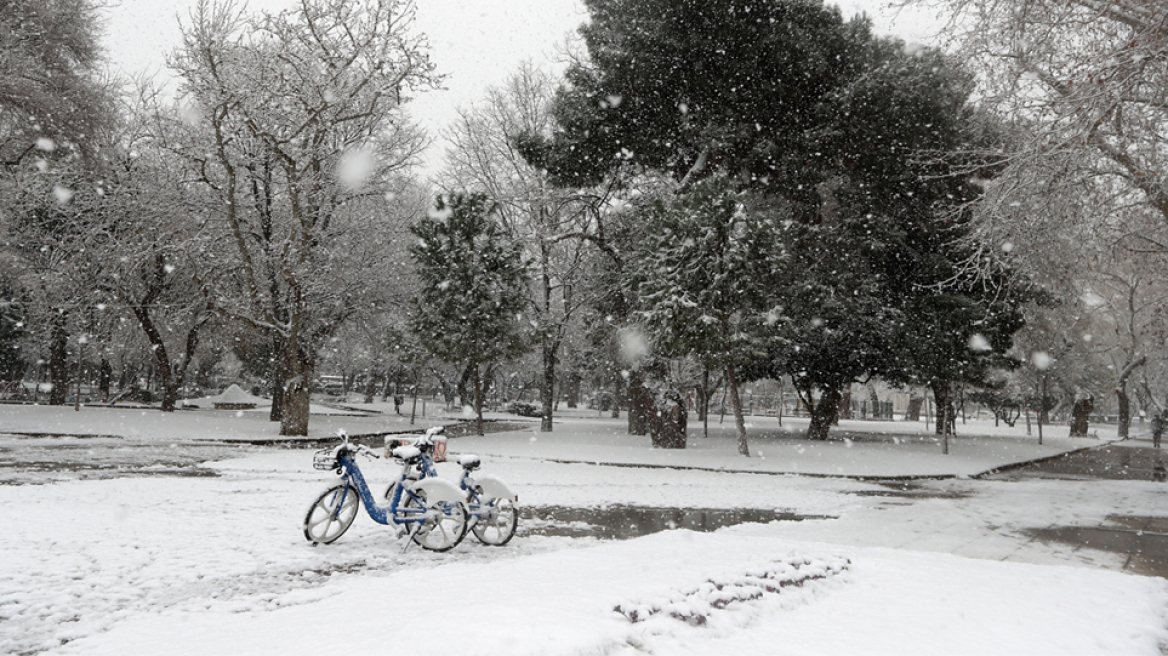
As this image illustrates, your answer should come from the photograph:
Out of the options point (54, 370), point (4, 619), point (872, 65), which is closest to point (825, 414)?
point (872, 65)

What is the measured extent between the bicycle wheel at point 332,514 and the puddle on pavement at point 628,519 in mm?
2203

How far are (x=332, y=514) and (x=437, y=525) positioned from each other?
1.14 m

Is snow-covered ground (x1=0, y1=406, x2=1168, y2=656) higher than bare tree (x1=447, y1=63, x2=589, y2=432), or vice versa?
bare tree (x1=447, y1=63, x2=589, y2=432)

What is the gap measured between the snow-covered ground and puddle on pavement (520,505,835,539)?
0.26 metres

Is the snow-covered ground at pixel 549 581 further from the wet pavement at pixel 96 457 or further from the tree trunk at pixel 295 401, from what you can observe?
the tree trunk at pixel 295 401

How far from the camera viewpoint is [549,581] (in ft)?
18.7

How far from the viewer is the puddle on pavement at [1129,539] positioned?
322 inches

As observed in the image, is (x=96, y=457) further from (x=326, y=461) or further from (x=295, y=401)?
(x=326, y=461)

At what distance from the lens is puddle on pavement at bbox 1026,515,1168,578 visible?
8.17m

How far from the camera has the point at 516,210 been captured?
33.4 metres

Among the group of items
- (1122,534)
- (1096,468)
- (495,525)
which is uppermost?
(495,525)

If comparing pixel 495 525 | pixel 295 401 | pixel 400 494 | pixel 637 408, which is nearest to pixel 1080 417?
pixel 637 408

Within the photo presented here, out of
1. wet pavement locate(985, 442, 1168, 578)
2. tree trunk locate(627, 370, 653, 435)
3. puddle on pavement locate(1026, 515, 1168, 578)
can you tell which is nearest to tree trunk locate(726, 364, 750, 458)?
wet pavement locate(985, 442, 1168, 578)

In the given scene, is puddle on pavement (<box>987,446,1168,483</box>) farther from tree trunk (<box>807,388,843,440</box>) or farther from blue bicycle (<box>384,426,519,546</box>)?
blue bicycle (<box>384,426,519,546</box>)
